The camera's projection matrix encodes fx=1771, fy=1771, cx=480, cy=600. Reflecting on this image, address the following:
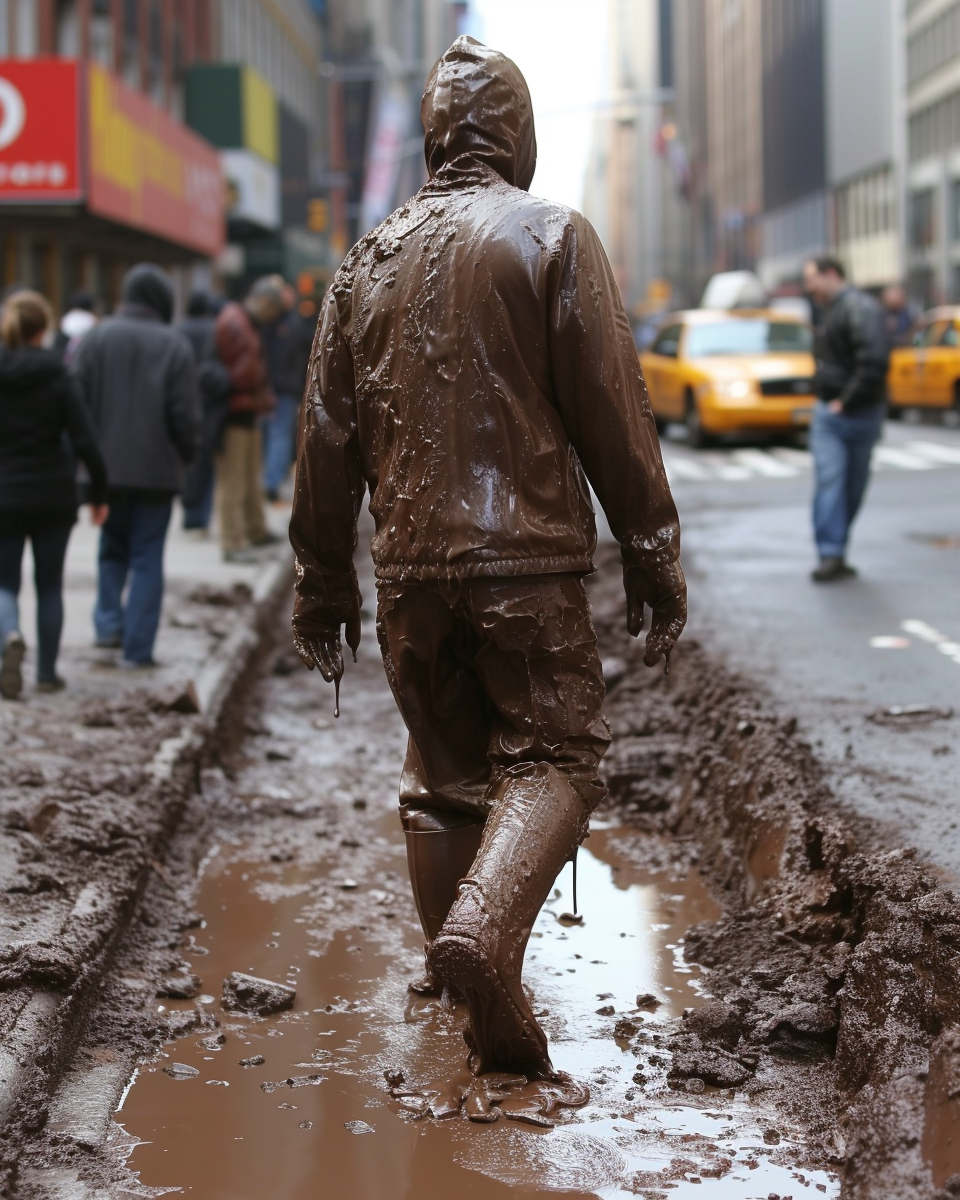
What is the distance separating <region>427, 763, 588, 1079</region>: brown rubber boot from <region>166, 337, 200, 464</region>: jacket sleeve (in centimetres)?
552

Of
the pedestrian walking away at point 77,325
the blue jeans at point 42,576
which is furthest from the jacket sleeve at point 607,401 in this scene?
the pedestrian walking away at point 77,325

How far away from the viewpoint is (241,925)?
5.70 m

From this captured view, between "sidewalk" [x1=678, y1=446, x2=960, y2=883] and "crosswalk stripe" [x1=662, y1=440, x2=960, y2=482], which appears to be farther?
"crosswalk stripe" [x1=662, y1=440, x2=960, y2=482]

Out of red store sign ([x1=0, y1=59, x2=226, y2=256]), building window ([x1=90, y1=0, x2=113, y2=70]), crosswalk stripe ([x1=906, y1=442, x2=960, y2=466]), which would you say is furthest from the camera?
building window ([x1=90, y1=0, x2=113, y2=70])

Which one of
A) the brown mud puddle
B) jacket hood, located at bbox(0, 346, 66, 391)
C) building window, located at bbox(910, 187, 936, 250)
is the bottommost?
the brown mud puddle

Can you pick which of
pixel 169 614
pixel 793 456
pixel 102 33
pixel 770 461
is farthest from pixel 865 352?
pixel 102 33

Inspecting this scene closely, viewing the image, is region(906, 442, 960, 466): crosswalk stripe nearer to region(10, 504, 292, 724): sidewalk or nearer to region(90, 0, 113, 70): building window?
region(10, 504, 292, 724): sidewalk

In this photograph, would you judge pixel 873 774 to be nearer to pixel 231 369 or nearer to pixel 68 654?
pixel 68 654

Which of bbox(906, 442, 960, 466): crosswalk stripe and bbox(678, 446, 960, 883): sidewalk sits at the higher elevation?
bbox(906, 442, 960, 466): crosswalk stripe

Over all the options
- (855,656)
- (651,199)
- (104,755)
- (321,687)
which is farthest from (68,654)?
(651,199)

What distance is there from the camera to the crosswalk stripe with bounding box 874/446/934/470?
21184 millimetres

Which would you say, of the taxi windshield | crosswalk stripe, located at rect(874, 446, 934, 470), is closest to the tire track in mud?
crosswalk stripe, located at rect(874, 446, 934, 470)

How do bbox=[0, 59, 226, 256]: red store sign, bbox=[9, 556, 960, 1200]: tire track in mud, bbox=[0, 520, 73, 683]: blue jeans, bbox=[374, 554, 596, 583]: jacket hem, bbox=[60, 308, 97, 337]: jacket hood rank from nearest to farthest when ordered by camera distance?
bbox=[9, 556, 960, 1200]: tire track in mud, bbox=[374, 554, 596, 583]: jacket hem, bbox=[0, 520, 73, 683]: blue jeans, bbox=[60, 308, 97, 337]: jacket hood, bbox=[0, 59, 226, 256]: red store sign

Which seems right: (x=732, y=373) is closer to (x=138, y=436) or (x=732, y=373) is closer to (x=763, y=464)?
(x=763, y=464)
